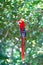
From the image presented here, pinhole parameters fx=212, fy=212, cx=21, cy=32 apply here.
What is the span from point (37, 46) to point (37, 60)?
0.62m

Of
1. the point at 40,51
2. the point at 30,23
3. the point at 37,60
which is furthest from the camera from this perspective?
the point at 37,60

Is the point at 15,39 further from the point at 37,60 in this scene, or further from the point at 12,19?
the point at 37,60

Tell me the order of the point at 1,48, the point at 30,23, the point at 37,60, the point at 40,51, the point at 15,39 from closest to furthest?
the point at 30,23 < the point at 15,39 < the point at 1,48 < the point at 40,51 < the point at 37,60

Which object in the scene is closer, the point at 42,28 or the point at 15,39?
the point at 42,28

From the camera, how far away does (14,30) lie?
2414mm

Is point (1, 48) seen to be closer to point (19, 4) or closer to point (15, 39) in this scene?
point (15, 39)

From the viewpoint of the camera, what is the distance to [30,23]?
2307 mm

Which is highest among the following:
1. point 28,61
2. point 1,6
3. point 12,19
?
point 1,6

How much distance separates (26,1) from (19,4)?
88mm

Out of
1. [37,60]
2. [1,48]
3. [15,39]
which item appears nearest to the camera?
[15,39]

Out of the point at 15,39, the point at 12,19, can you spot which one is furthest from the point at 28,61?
the point at 12,19

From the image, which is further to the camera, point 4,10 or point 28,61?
point 28,61

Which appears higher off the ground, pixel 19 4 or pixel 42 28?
pixel 19 4

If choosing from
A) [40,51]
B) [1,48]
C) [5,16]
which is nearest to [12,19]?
[5,16]
